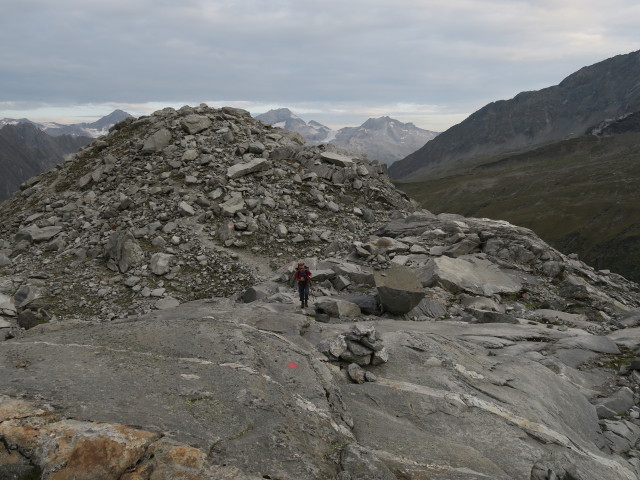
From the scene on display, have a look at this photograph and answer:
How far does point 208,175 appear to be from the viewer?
38594mm

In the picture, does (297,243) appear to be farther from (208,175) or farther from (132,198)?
(132,198)

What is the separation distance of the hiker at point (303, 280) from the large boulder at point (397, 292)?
3.59 meters

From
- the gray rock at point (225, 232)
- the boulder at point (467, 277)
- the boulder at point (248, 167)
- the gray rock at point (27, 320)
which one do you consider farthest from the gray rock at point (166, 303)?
the boulder at point (248, 167)

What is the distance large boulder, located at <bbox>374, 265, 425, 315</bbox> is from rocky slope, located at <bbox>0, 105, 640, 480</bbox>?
0.09 meters

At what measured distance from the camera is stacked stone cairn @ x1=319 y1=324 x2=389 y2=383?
13.5 m

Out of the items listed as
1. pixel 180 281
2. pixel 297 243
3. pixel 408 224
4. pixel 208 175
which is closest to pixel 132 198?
pixel 208 175

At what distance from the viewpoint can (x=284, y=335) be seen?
15.0m

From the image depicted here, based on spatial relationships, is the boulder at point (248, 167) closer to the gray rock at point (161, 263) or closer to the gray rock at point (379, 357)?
the gray rock at point (161, 263)

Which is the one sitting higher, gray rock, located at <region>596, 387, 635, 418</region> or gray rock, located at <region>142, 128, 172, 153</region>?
gray rock, located at <region>142, 128, 172, 153</region>

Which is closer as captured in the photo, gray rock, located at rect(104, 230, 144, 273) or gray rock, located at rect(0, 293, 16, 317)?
gray rock, located at rect(0, 293, 16, 317)

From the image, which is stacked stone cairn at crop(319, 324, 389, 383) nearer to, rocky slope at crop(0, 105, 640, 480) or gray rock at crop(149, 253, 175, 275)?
rocky slope at crop(0, 105, 640, 480)

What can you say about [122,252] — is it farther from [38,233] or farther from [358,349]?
[358,349]

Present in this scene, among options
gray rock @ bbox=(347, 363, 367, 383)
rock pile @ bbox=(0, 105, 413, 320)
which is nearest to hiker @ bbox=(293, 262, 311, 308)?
gray rock @ bbox=(347, 363, 367, 383)

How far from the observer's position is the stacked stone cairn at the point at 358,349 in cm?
1349
